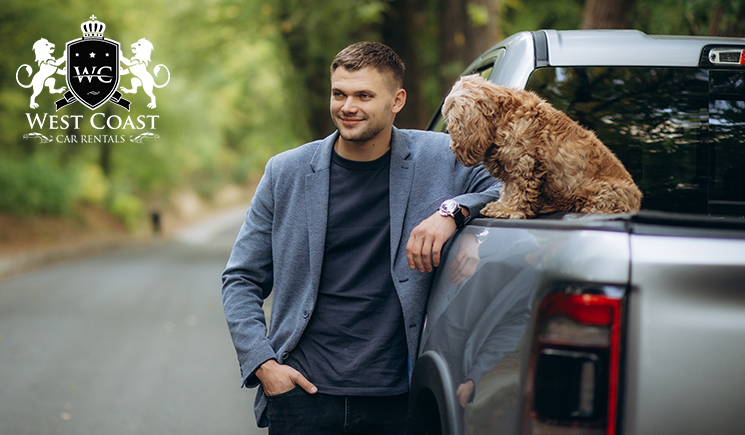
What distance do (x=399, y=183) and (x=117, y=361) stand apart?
17.6ft

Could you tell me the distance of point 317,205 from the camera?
8.29ft

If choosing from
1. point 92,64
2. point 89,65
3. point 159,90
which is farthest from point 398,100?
point 159,90

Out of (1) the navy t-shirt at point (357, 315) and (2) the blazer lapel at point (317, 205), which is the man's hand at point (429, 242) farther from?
(2) the blazer lapel at point (317, 205)

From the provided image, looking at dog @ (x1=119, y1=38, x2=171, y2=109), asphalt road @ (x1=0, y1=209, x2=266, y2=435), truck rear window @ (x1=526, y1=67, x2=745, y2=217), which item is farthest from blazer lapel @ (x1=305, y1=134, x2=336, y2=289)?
dog @ (x1=119, y1=38, x2=171, y2=109)

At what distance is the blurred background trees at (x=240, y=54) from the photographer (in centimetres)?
1038

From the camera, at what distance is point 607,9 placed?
770 cm

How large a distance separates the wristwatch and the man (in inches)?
6.1

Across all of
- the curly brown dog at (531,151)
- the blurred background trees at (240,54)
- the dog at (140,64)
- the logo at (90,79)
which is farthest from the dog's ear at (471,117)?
the dog at (140,64)

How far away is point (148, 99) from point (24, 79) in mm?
8068

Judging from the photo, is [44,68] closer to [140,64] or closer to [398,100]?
[140,64]

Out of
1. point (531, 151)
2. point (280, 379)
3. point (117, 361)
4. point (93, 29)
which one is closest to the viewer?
point (531, 151)

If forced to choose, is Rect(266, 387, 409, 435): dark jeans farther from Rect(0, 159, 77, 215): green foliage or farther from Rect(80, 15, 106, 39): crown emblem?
Rect(0, 159, 77, 215): green foliage

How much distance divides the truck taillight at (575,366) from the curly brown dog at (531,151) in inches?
31.3

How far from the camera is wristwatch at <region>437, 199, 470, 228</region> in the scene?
2.19m
